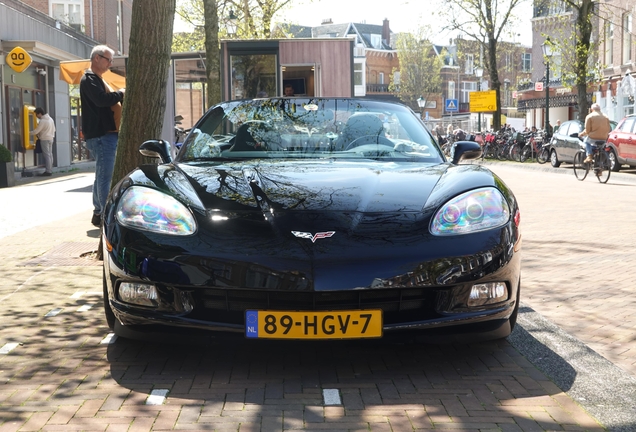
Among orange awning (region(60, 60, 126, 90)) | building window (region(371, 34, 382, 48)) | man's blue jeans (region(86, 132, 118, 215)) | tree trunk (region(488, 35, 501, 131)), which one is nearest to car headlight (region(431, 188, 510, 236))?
man's blue jeans (region(86, 132, 118, 215))

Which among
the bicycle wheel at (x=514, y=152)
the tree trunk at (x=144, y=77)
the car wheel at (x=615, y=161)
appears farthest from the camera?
the bicycle wheel at (x=514, y=152)

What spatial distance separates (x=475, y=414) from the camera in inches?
133

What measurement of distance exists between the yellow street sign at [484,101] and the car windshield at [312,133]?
34.8 m

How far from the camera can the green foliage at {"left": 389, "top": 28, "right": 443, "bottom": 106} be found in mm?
86625

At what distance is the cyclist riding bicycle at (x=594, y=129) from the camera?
65.6ft

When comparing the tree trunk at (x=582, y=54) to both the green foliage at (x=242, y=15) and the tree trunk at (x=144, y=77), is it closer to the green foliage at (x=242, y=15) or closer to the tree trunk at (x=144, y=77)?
the green foliage at (x=242, y=15)

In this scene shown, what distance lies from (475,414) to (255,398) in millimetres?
879

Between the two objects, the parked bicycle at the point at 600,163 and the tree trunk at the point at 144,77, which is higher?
the tree trunk at the point at 144,77

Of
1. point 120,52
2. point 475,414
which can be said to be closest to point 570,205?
point 475,414

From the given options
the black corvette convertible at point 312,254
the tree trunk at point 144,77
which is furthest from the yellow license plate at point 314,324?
the tree trunk at point 144,77

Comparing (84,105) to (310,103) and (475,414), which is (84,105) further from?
(475,414)

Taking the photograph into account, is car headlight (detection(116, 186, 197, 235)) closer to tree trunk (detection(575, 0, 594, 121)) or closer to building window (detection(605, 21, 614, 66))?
tree trunk (detection(575, 0, 594, 121))

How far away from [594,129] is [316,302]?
17762 mm

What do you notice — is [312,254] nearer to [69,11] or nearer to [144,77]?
[144,77]
